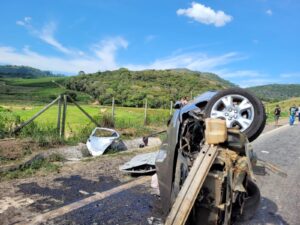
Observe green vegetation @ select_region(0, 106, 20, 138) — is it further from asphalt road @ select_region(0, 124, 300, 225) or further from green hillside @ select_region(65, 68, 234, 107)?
green hillside @ select_region(65, 68, 234, 107)

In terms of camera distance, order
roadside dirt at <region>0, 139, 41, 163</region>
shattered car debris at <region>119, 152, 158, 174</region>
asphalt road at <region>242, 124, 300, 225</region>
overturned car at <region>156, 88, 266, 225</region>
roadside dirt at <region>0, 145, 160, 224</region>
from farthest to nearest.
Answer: roadside dirt at <region>0, 139, 41, 163</region> → shattered car debris at <region>119, 152, 158, 174</region> → asphalt road at <region>242, 124, 300, 225</region> → roadside dirt at <region>0, 145, 160, 224</region> → overturned car at <region>156, 88, 266, 225</region>

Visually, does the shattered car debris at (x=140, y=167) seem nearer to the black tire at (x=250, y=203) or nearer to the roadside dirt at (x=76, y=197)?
the roadside dirt at (x=76, y=197)

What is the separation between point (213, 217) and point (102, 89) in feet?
155

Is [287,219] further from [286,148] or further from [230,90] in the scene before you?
[286,148]

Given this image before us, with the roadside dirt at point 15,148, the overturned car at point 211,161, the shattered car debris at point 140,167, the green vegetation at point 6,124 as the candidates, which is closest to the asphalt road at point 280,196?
the overturned car at point 211,161

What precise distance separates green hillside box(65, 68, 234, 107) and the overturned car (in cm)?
3194

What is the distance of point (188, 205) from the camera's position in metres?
3.14

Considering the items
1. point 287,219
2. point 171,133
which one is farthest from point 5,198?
point 287,219

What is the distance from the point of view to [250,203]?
425 centimetres

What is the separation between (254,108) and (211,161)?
4.67 feet

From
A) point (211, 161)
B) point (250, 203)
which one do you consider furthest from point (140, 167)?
point (211, 161)

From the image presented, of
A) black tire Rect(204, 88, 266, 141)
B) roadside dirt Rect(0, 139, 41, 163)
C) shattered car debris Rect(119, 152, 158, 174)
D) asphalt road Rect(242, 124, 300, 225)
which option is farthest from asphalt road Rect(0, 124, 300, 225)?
roadside dirt Rect(0, 139, 41, 163)

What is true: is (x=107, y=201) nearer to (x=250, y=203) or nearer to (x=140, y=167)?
(x=140, y=167)

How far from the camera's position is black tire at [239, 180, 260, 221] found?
423 centimetres
